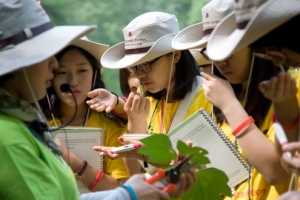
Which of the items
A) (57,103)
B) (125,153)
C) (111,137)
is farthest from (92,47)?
(125,153)

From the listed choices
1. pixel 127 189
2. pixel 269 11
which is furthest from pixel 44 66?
pixel 269 11

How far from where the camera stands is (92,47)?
3.25 m

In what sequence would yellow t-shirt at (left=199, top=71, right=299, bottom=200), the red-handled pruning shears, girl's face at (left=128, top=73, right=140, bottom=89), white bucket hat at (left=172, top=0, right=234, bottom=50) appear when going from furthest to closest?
girl's face at (left=128, top=73, right=140, bottom=89) → white bucket hat at (left=172, top=0, right=234, bottom=50) → yellow t-shirt at (left=199, top=71, right=299, bottom=200) → the red-handled pruning shears

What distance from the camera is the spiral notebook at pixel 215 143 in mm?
2438

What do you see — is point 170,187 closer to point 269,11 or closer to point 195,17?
point 269,11

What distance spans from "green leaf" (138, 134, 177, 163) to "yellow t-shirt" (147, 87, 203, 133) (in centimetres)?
91

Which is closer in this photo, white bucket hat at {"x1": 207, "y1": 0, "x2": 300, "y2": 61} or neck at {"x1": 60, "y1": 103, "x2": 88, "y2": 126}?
white bucket hat at {"x1": 207, "y1": 0, "x2": 300, "y2": 61}

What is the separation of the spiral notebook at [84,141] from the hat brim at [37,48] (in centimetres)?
101

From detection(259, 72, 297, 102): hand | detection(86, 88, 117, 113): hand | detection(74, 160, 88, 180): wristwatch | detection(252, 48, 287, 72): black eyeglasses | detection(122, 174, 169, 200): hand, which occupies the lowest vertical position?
detection(74, 160, 88, 180): wristwatch

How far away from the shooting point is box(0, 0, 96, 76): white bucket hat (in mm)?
1902

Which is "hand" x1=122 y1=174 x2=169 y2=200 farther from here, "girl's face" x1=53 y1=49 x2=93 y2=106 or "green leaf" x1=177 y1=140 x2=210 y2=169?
"girl's face" x1=53 y1=49 x2=93 y2=106

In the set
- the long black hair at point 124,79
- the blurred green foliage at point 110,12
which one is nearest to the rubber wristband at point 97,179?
the long black hair at point 124,79

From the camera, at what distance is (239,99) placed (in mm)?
2586

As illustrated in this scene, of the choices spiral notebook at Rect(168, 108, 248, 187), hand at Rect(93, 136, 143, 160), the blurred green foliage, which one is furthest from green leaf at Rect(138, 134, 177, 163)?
the blurred green foliage
